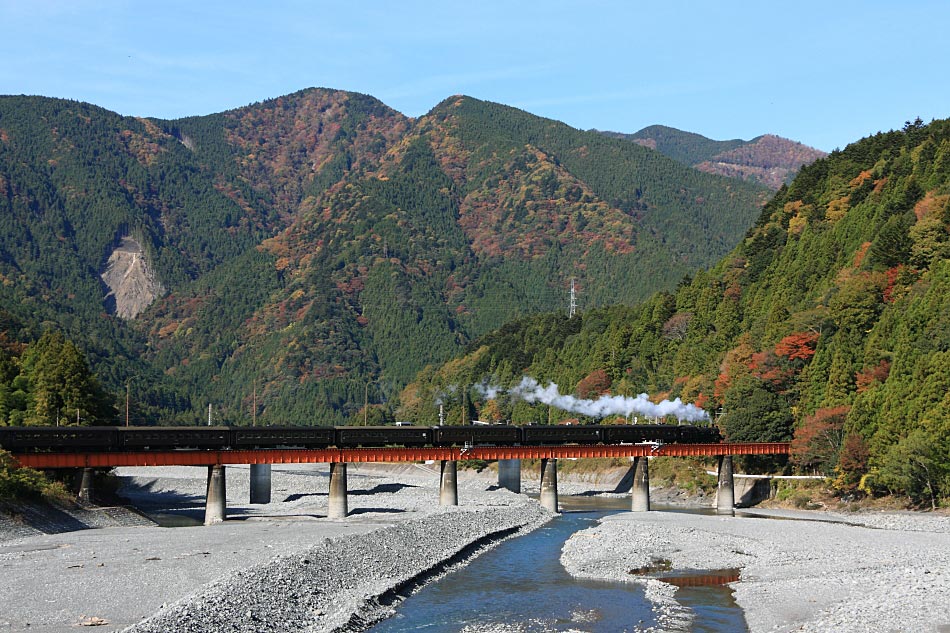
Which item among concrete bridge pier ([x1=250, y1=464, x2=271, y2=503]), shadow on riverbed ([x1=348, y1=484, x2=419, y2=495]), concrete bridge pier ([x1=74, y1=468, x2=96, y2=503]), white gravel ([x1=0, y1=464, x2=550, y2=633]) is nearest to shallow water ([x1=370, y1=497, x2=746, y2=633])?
white gravel ([x1=0, y1=464, x2=550, y2=633])

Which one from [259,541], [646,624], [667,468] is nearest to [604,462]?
[667,468]

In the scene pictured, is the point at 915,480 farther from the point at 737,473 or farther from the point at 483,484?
the point at 483,484

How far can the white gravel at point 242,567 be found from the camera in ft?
147

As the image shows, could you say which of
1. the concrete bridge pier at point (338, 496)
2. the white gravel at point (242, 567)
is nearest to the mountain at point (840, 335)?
the white gravel at point (242, 567)

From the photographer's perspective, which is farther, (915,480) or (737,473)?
(737,473)

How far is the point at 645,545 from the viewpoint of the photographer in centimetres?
7431

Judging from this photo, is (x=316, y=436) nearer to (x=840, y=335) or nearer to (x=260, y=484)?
(x=260, y=484)

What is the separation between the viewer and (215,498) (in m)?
92.2

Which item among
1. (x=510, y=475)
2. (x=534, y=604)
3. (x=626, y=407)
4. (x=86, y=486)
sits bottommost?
(x=510, y=475)

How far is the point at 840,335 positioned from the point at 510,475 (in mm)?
42077

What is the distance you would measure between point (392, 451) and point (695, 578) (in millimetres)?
46099

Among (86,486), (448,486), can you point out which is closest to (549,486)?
(448,486)

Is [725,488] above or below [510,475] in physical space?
above

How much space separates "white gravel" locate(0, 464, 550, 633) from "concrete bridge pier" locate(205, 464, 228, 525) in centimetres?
149
